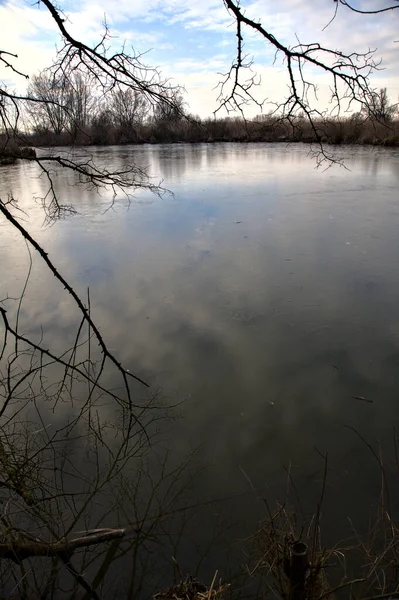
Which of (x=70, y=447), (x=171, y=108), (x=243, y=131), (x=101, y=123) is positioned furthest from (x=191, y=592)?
(x=243, y=131)

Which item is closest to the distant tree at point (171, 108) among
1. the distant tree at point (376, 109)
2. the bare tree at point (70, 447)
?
the bare tree at point (70, 447)

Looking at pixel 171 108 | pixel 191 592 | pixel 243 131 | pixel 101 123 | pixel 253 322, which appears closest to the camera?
pixel 191 592

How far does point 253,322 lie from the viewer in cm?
376

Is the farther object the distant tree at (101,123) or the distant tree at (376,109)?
the distant tree at (101,123)

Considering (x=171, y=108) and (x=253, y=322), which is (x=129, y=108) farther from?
(x=253, y=322)

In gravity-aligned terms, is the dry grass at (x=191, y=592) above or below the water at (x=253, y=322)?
below

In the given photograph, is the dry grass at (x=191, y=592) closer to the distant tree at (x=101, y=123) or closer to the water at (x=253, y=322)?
the water at (x=253, y=322)

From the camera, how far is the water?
7.84ft

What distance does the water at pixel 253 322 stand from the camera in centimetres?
239

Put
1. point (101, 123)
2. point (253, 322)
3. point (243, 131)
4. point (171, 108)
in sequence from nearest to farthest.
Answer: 1. point (171, 108)
2. point (101, 123)
3. point (253, 322)
4. point (243, 131)

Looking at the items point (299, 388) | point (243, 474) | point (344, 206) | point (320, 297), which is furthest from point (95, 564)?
point (344, 206)

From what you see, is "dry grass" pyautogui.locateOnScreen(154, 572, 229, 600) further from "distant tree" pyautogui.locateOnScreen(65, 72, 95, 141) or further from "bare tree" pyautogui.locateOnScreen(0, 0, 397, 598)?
"distant tree" pyautogui.locateOnScreen(65, 72, 95, 141)

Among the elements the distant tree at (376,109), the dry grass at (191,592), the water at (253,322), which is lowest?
the dry grass at (191,592)

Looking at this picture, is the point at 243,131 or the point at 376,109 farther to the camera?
the point at 243,131
